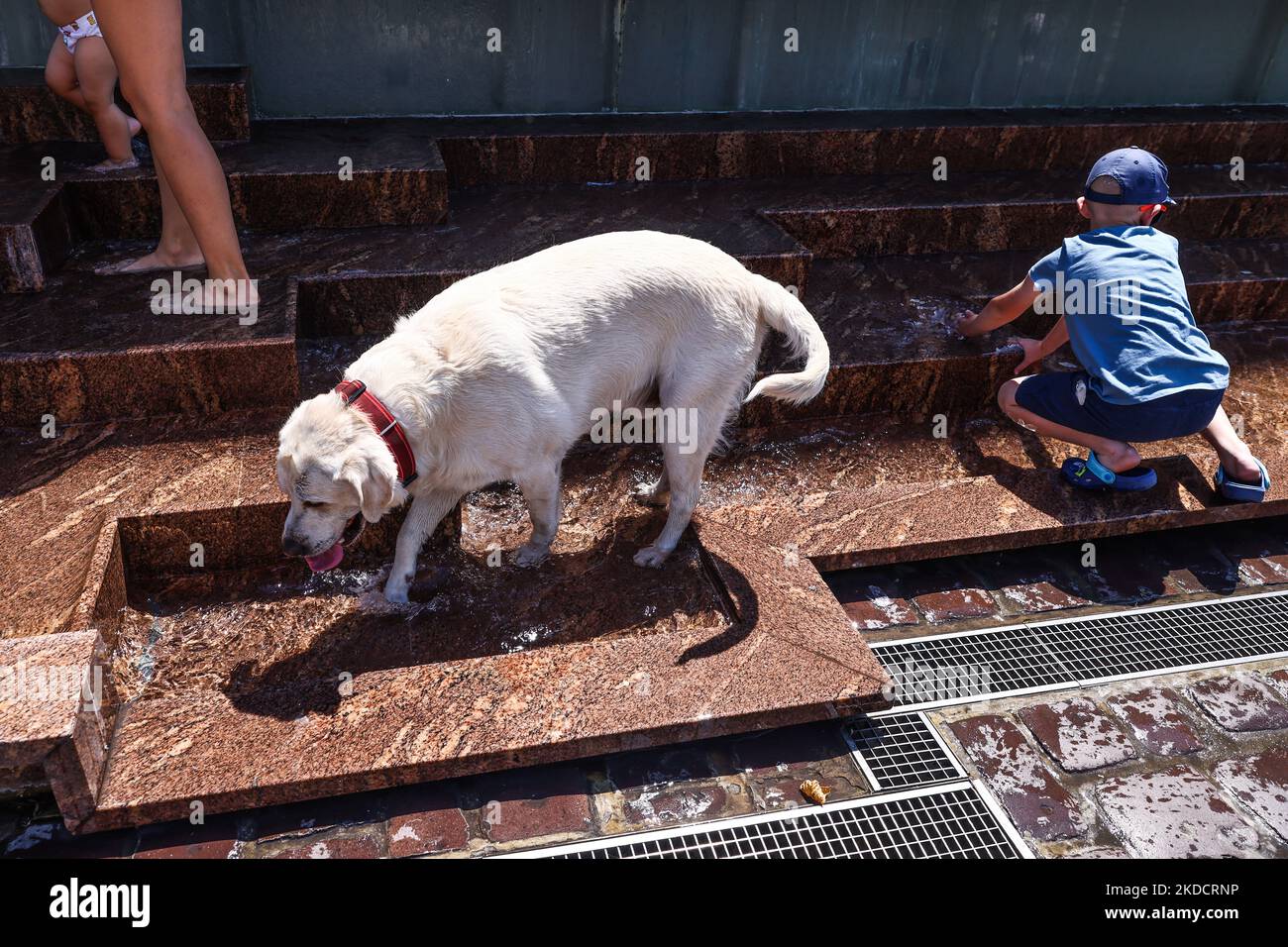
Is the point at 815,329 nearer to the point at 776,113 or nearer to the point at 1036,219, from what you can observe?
the point at 1036,219

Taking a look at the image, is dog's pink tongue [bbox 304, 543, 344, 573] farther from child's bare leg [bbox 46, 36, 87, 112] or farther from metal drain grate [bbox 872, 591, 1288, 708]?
child's bare leg [bbox 46, 36, 87, 112]

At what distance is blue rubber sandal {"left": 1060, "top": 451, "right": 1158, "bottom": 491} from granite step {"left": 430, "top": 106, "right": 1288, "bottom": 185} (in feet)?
11.9

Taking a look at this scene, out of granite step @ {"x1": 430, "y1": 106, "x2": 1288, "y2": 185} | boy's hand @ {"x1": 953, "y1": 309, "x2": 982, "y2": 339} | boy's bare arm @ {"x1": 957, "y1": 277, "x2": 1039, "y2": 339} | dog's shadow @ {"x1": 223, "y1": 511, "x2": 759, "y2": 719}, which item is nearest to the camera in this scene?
dog's shadow @ {"x1": 223, "y1": 511, "x2": 759, "y2": 719}

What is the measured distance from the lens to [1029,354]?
5.64 metres

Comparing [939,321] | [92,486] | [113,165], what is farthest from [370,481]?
[939,321]

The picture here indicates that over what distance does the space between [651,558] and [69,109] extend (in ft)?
16.8

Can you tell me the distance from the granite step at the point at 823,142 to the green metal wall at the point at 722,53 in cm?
22

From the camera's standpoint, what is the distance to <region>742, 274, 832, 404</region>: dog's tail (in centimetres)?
394

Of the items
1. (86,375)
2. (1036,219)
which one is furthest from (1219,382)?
(86,375)

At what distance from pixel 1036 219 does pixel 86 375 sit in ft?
21.4

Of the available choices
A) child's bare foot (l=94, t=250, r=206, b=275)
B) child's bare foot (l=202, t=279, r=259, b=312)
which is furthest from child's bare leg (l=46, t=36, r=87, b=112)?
child's bare foot (l=202, t=279, r=259, b=312)

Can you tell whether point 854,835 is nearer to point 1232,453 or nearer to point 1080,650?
point 1080,650

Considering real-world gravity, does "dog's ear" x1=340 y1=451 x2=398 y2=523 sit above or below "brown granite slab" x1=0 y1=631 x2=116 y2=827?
above

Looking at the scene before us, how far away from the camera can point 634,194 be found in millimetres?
6852
